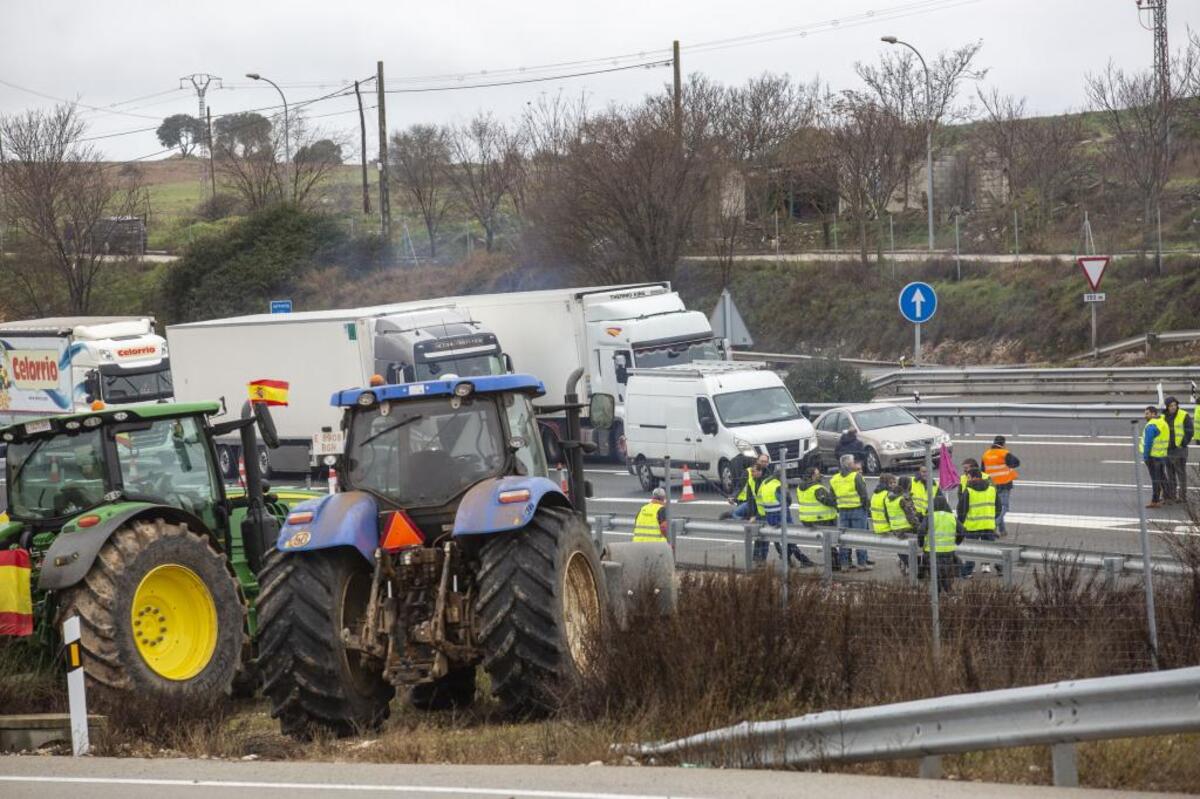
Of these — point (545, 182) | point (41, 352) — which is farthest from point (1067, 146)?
point (41, 352)

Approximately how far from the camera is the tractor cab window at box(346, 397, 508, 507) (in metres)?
10.2

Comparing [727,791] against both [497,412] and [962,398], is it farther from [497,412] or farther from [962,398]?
[962,398]

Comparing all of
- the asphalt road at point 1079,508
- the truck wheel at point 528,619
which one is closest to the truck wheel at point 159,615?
the truck wheel at point 528,619

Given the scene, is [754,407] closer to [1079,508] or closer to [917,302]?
[917,302]

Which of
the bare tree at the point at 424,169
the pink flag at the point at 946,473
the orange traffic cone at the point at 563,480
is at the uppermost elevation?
the bare tree at the point at 424,169

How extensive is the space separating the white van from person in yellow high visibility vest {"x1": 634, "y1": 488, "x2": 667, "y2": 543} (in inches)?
303

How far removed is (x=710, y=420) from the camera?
26609mm

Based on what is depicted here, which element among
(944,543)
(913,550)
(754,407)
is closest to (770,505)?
(944,543)

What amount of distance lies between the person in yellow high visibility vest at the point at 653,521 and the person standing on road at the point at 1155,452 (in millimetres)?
5362

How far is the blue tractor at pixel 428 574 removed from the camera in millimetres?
9414

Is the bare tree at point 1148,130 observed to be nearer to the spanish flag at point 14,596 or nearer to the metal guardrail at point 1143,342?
the metal guardrail at point 1143,342

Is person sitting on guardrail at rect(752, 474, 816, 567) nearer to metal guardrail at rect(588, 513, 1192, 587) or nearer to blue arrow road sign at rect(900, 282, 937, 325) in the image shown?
metal guardrail at rect(588, 513, 1192, 587)

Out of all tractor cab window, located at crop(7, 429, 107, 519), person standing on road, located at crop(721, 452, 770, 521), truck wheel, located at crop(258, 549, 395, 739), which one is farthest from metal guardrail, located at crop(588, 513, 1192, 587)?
tractor cab window, located at crop(7, 429, 107, 519)

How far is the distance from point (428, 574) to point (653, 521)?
26.9 feet
